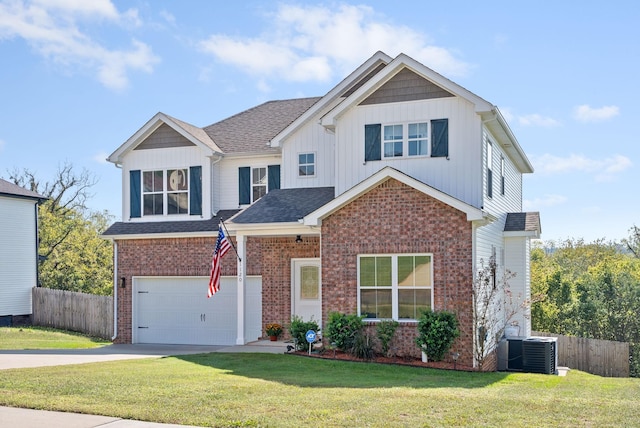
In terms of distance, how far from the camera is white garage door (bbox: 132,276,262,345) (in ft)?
68.2

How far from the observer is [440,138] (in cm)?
1753

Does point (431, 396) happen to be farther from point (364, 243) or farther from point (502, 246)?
point (502, 246)

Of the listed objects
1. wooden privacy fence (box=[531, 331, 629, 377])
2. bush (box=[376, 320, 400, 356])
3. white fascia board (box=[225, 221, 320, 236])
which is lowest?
wooden privacy fence (box=[531, 331, 629, 377])

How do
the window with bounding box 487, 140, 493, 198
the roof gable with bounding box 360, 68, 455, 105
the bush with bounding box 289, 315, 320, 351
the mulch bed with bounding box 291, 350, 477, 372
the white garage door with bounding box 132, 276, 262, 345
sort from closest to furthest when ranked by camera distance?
1. the mulch bed with bounding box 291, 350, 477, 372
2. the bush with bounding box 289, 315, 320, 351
3. the roof gable with bounding box 360, 68, 455, 105
4. the window with bounding box 487, 140, 493, 198
5. the white garage door with bounding box 132, 276, 262, 345

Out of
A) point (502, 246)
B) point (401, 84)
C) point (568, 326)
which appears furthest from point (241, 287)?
point (568, 326)

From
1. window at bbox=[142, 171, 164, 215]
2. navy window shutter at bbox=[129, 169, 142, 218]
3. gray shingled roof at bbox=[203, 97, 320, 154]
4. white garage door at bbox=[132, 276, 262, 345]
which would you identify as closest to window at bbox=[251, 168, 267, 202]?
gray shingled roof at bbox=[203, 97, 320, 154]

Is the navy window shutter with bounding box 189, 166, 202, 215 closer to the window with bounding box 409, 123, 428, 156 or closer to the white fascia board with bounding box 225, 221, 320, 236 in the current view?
the white fascia board with bounding box 225, 221, 320, 236

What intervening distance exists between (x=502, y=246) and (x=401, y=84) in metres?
6.23

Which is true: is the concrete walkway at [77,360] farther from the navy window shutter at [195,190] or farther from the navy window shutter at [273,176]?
the navy window shutter at [273,176]

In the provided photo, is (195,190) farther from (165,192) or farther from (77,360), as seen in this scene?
(77,360)

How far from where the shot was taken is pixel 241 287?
18312mm

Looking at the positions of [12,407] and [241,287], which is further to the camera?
[241,287]

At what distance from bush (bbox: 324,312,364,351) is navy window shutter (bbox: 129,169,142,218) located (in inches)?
364

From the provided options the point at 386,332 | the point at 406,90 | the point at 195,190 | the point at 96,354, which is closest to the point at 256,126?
the point at 195,190
